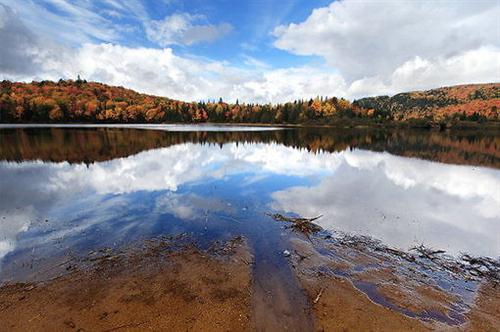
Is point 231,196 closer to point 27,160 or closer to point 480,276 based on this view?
point 480,276

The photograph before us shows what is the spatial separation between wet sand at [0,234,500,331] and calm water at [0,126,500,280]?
2.02 meters

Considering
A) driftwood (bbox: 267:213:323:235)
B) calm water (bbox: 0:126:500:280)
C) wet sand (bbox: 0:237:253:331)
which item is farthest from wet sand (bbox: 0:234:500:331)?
driftwood (bbox: 267:213:323:235)

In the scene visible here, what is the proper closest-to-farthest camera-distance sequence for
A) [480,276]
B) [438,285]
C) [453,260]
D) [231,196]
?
[438,285] < [480,276] < [453,260] < [231,196]

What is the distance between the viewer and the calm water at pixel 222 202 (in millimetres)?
14461

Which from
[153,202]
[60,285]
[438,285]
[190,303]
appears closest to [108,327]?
[190,303]

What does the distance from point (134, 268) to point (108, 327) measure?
3385 mm

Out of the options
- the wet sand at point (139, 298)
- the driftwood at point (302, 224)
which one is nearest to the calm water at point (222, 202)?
the driftwood at point (302, 224)

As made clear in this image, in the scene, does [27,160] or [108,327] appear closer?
[108,327]

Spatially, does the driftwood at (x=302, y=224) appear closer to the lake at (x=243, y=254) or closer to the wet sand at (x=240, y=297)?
the lake at (x=243, y=254)

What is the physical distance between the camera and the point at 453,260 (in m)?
12.9

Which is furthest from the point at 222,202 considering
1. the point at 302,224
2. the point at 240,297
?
the point at 240,297

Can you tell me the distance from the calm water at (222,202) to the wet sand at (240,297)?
6.62ft

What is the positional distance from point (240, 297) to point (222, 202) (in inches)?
455

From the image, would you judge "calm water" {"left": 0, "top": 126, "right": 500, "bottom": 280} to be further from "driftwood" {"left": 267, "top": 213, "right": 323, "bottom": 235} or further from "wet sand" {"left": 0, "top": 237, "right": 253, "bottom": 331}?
"wet sand" {"left": 0, "top": 237, "right": 253, "bottom": 331}
